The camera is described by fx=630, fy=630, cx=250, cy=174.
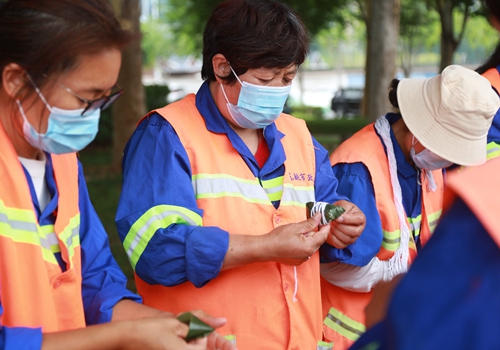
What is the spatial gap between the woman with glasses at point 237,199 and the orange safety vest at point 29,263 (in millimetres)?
392

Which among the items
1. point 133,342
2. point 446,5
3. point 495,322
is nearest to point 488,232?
point 495,322

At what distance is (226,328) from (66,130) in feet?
3.33

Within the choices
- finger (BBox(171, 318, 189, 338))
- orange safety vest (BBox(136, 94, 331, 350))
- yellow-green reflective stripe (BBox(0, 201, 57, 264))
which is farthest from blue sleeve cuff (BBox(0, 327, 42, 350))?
orange safety vest (BBox(136, 94, 331, 350))

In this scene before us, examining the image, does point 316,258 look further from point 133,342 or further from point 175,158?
point 133,342

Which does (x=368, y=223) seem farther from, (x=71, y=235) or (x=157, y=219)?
(x=71, y=235)

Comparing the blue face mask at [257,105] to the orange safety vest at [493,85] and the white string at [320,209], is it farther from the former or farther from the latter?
the orange safety vest at [493,85]

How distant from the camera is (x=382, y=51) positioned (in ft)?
31.8

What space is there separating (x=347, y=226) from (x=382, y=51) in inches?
295

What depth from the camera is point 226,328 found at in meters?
2.49

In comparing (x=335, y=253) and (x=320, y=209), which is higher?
(x=320, y=209)

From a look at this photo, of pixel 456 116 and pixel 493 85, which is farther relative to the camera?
pixel 493 85

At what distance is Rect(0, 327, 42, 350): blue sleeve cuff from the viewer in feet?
5.63

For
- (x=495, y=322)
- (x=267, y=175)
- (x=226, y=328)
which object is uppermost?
(x=495, y=322)

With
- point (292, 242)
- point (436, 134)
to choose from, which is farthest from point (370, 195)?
point (292, 242)
